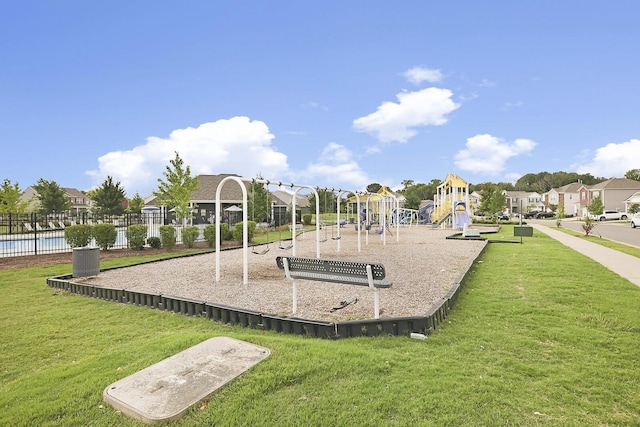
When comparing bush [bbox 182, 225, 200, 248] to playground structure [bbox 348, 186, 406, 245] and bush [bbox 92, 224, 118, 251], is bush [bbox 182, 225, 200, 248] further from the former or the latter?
playground structure [bbox 348, 186, 406, 245]

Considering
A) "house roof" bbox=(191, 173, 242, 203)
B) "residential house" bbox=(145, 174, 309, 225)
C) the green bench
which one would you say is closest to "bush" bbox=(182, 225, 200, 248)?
the green bench

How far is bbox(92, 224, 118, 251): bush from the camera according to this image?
16.3 m

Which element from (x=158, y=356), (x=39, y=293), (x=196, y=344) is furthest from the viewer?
(x=39, y=293)

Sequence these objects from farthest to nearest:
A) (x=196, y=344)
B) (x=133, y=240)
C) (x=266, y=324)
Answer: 1. (x=133, y=240)
2. (x=266, y=324)
3. (x=196, y=344)

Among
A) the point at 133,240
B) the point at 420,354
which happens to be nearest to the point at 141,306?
the point at 420,354

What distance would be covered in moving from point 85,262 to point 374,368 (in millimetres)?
8949

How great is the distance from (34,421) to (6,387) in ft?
3.67

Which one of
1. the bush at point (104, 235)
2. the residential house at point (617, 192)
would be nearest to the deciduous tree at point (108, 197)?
the bush at point (104, 235)

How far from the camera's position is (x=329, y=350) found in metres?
4.23

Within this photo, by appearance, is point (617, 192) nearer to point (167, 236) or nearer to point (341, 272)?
point (167, 236)

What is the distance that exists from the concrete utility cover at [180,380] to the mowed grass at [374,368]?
11cm

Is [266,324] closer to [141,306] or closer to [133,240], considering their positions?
[141,306]

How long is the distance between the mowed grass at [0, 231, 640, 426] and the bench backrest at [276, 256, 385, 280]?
100 centimetres

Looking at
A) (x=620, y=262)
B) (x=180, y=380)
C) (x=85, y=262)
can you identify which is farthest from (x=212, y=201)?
(x=180, y=380)
